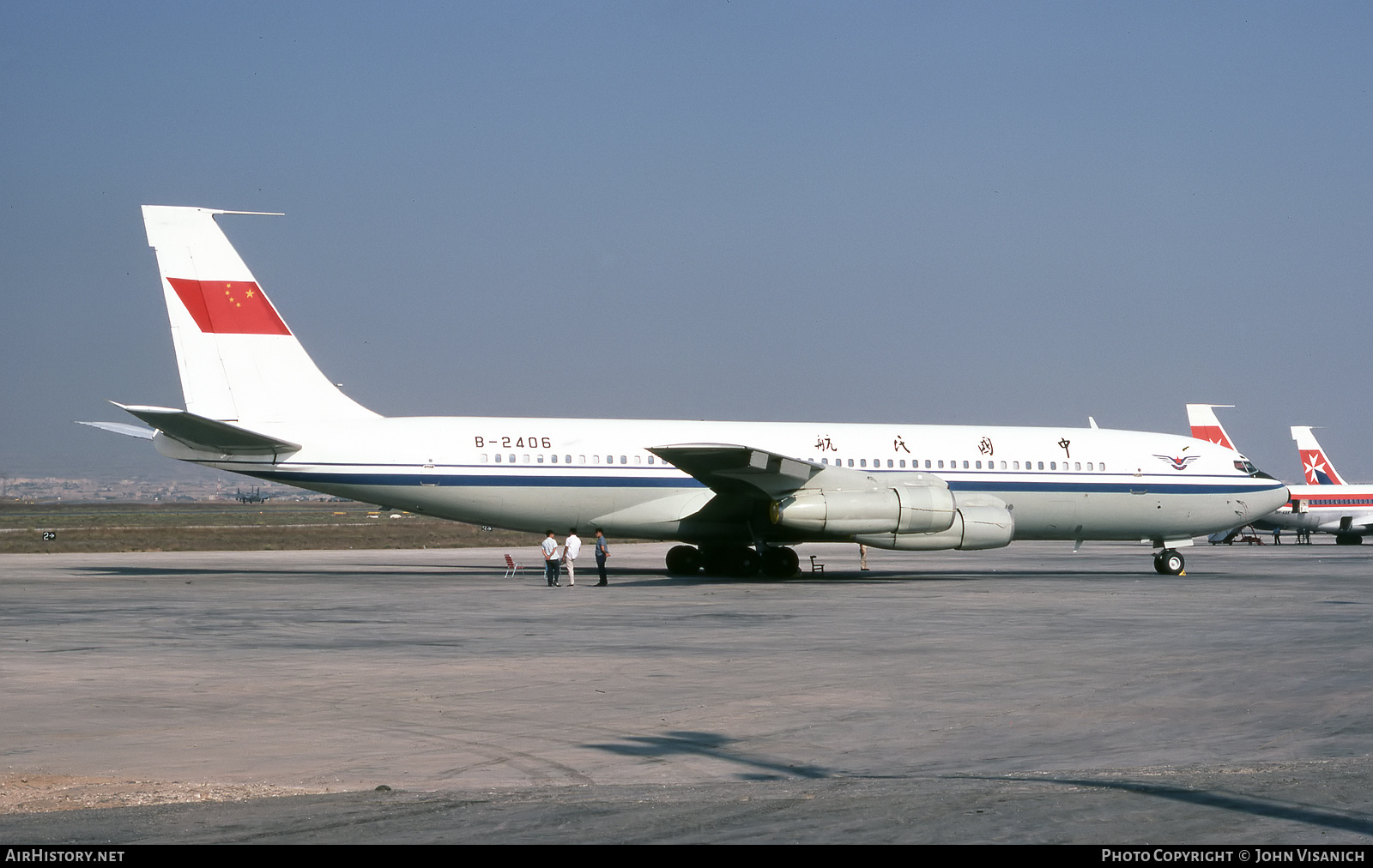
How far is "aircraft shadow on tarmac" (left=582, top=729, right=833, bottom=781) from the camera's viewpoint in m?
8.22

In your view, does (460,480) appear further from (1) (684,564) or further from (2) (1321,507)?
(2) (1321,507)

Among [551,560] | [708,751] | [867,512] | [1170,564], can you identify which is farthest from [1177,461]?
[708,751]

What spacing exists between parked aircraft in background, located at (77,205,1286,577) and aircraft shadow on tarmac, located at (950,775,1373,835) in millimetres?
18710

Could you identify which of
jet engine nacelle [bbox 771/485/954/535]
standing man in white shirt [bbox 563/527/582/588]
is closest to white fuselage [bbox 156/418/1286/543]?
jet engine nacelle [bbox 771/485/954/535]

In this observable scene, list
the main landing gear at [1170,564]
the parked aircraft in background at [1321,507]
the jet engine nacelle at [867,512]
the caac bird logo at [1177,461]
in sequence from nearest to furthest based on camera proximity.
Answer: the jet engine nacelle at [867,512]
the main landing gear at [1170,564]
the caac bird logo at [1177,461]
the parked aircraft in background at [1321,507]

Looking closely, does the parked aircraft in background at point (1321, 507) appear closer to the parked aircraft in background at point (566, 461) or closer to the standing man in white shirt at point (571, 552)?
the parked aircraft in background at point (566, 461)

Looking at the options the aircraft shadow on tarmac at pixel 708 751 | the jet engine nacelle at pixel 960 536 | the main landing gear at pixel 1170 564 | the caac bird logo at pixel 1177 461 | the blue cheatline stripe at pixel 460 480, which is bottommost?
the aircraft shadow on tarmac at pixel 708 751

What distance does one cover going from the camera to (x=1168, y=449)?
3300 cm

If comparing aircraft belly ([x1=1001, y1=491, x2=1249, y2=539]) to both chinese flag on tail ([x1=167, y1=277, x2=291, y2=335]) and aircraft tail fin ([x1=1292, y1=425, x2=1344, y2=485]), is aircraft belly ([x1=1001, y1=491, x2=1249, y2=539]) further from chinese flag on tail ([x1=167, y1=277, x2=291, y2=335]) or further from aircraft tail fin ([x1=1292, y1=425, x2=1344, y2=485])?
aircraft tail fin ([x1=1292, y1=425, x2=1344, y2=485])

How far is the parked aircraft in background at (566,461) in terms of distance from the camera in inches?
1085

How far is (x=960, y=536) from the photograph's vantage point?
1118 inches

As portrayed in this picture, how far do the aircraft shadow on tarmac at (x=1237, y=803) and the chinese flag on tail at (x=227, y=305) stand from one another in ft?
79.5

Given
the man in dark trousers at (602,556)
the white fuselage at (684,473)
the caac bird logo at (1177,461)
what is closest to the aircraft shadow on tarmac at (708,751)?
the man in dark trousers at (602,556)
